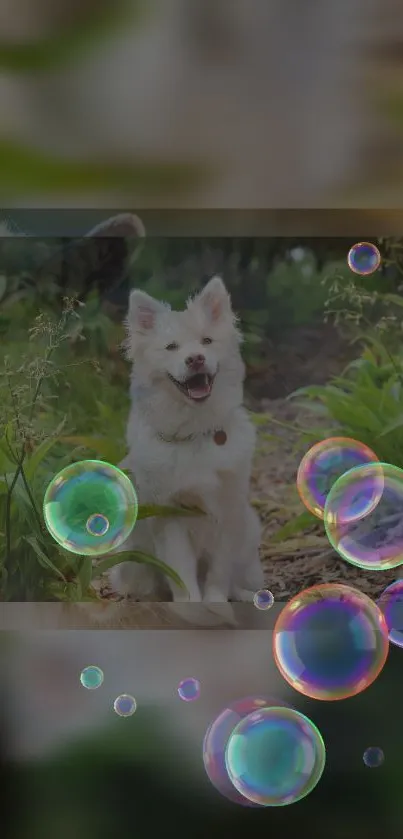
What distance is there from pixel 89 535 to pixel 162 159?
0.83 meters

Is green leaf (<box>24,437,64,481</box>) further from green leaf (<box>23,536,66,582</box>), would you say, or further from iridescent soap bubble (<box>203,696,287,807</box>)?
iridescent soap bubble (<box>203,696,287,807</box>)

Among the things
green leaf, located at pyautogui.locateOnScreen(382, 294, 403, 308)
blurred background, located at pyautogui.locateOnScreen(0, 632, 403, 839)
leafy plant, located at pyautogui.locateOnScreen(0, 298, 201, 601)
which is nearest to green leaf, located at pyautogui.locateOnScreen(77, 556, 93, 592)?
leafy plant, located at pyautogui.locateOnScreen(0, 298, 201, 601)

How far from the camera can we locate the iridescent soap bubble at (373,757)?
3.47 feet

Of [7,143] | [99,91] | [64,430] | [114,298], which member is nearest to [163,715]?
[64,430]

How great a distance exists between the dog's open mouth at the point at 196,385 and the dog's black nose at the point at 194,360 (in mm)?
20

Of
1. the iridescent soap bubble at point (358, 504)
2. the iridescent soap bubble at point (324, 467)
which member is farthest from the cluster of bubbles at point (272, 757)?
the iridescent soap bubble at point (324, 467)

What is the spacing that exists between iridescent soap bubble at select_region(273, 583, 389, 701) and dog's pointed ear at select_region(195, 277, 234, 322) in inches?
24.9

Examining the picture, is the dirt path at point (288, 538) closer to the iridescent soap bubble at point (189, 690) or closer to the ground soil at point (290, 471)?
the ground soil at point (290, 471)

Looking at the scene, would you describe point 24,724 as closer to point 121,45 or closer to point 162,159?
point 162,159

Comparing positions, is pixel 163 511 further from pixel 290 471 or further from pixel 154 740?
pixel 154 740

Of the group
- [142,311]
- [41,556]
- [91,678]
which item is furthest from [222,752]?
[142,311]

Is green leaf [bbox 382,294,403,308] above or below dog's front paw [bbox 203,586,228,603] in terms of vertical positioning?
above

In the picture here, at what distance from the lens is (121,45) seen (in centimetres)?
142

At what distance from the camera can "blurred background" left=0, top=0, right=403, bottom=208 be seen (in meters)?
1.43
